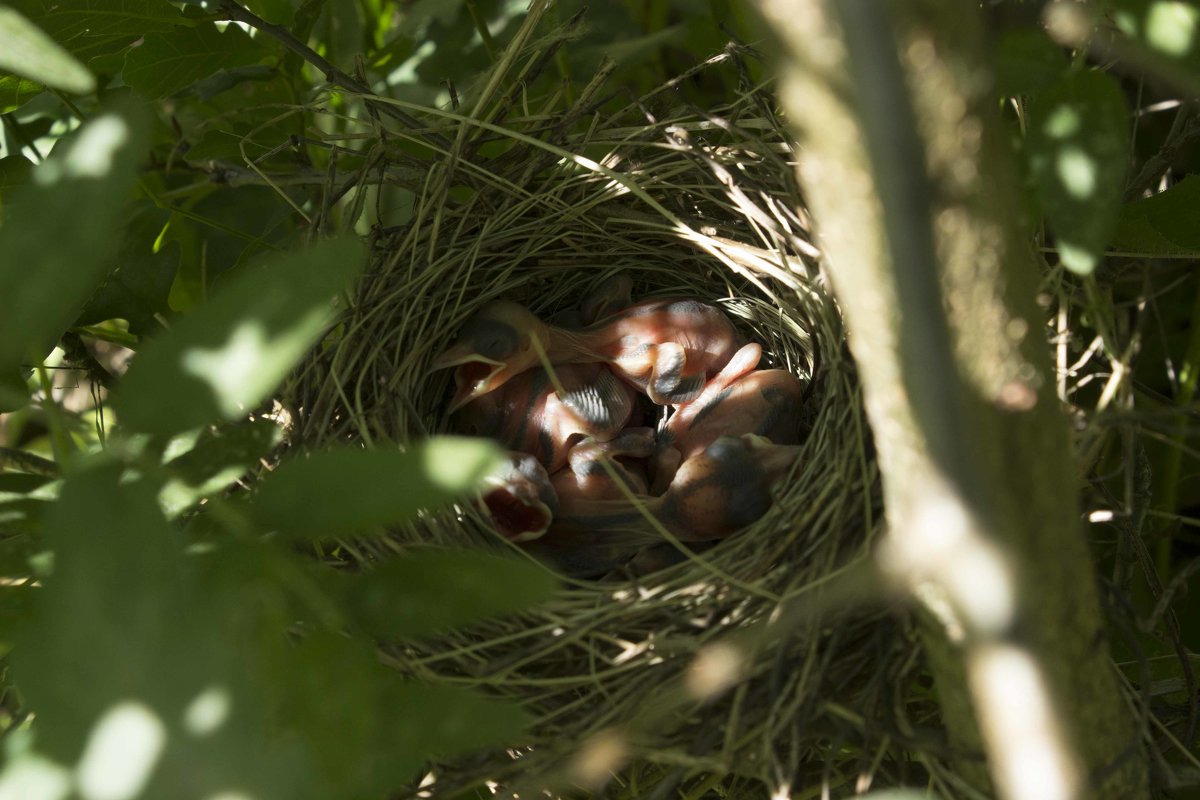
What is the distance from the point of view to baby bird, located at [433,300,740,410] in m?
1.19

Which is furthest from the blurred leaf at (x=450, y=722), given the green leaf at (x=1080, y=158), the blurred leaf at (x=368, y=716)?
the green leaf at (x=1080, y=158)

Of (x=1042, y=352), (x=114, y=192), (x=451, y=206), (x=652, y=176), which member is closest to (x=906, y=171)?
(x=1042, y=352)

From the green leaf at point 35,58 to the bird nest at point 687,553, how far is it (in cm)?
43

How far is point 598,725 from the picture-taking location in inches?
30.3

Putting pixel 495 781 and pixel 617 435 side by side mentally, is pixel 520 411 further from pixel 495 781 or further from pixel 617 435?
pixel 495 781

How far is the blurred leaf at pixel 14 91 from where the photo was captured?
92cm

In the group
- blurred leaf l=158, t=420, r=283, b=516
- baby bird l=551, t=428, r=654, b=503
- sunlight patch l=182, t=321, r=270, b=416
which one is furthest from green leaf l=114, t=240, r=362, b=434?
baby bird l=551, t=428, r=654, b=503

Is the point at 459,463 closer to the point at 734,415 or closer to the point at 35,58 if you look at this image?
the point at 35,58

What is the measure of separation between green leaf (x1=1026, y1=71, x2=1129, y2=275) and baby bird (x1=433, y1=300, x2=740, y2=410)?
64 centimetres

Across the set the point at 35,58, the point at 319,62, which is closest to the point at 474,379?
the point at 319,62

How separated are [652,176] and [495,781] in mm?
625

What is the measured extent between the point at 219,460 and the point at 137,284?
520 millimetres

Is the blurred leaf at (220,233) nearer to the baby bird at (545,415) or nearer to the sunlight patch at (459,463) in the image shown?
the baby bird at (545,415)

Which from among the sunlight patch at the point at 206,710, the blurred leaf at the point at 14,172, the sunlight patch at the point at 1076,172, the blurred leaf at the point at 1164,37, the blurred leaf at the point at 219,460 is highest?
the blurred leaf at the point at 1164,37
